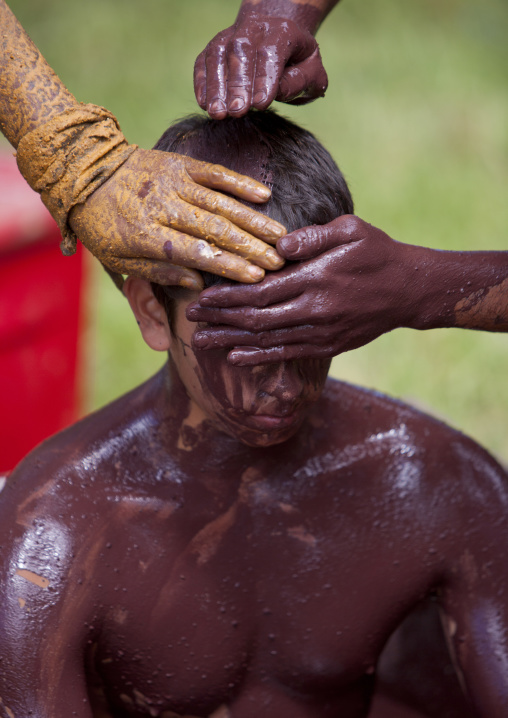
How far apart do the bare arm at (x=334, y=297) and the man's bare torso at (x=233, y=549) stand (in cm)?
37

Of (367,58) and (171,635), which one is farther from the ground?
(367,58)

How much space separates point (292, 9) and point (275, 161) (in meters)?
0.45

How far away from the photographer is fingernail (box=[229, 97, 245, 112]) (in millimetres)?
1287

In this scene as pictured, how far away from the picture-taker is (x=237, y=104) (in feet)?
4.23

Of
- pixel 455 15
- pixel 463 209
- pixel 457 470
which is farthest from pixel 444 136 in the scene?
pixel 457 470

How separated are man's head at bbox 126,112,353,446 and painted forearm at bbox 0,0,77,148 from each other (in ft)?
0.66

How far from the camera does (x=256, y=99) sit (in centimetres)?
130

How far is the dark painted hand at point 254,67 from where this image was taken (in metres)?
1.30

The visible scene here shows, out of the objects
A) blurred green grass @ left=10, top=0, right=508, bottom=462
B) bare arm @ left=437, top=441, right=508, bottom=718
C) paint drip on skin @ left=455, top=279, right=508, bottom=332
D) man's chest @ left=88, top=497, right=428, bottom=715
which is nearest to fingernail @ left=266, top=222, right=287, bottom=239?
paint drip on skin @ left=455, top=279, right=508, bottom=332

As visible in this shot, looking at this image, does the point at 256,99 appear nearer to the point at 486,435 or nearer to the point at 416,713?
the point at 416,713

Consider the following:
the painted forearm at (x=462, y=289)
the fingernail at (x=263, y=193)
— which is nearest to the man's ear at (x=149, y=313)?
the fingernail at (x=263, y=193)

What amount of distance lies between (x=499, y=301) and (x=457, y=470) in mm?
414

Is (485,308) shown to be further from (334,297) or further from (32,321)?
(32,321)

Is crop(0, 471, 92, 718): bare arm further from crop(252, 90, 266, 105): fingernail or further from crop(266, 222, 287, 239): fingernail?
crop(252, 90, 266, 105): fingernail
